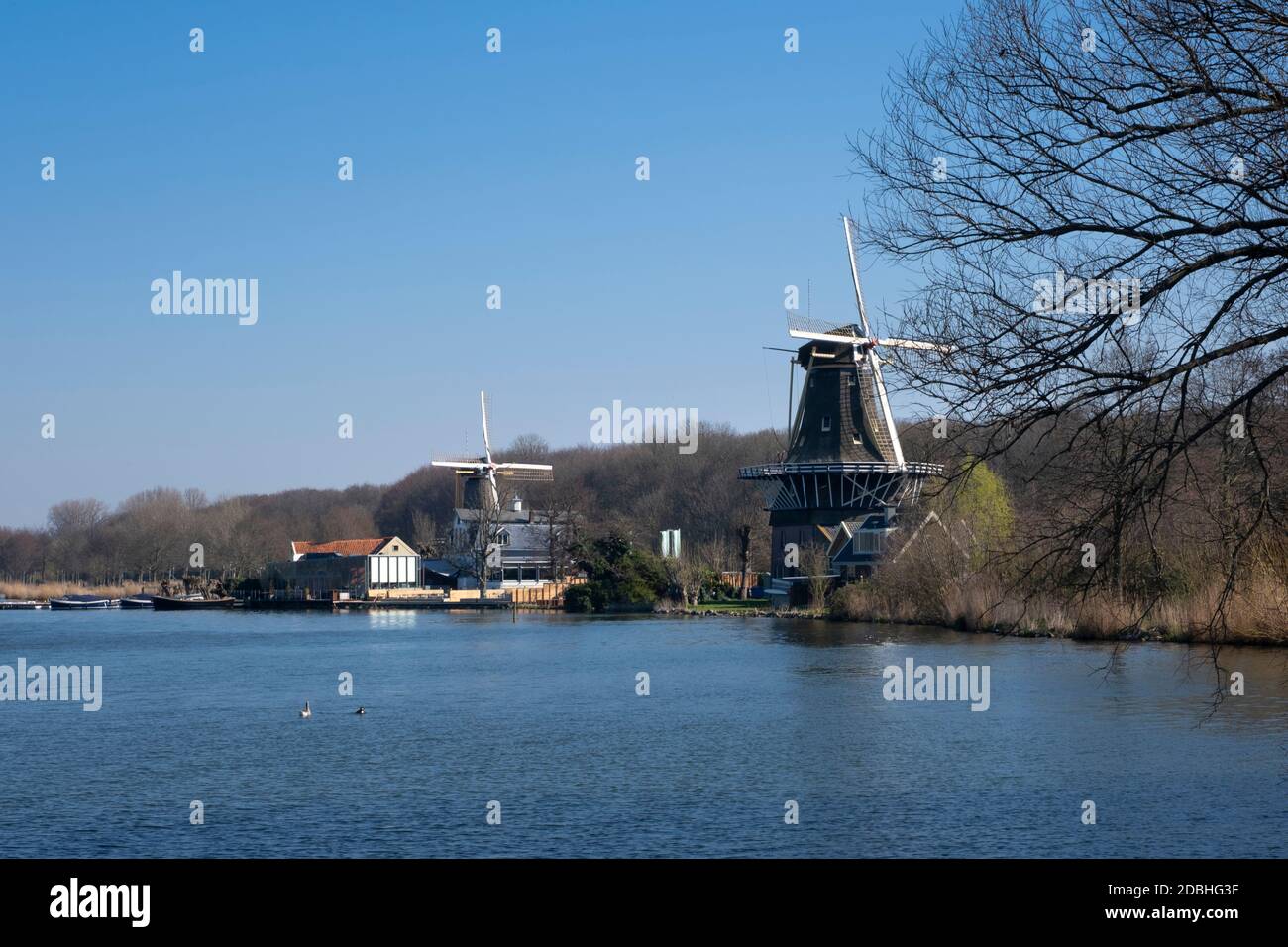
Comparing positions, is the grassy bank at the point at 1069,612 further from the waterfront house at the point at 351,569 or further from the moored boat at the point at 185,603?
the moored boat at the point at 185,603

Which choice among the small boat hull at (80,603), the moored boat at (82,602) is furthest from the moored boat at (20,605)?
the small boat hull at (80,603)

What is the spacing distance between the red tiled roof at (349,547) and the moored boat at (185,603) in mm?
5451

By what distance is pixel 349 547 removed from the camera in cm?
8444

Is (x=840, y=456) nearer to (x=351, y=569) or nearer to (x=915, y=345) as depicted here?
(x=351, y=569)

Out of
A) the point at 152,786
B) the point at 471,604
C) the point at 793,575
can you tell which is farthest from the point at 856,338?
the point at 152,786

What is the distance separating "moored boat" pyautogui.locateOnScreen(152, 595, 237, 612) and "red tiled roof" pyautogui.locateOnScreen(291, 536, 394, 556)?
545cm

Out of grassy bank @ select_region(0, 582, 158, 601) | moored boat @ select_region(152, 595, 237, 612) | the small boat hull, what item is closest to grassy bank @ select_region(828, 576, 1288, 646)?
moored boat @ select_region(152, 595, 237, 612)

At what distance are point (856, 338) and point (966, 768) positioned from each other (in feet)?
127

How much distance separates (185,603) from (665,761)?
236 ft

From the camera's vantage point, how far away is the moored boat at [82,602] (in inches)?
3625

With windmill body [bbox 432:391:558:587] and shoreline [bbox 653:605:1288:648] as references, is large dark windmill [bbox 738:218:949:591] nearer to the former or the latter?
shoreline [bbox 653:605:1288:648]

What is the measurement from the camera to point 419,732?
2333 cm

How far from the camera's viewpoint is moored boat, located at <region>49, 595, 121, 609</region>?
A: 9206cm
